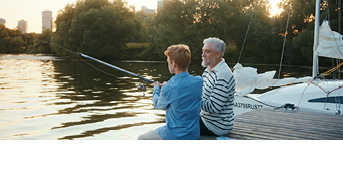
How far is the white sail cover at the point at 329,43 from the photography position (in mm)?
8070

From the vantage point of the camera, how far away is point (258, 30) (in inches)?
1128

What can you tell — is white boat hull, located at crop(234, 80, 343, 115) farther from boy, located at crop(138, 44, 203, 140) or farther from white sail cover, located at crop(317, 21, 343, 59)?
boy, located at crop(138, 44, 203, 140)

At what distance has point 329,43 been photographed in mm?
8164

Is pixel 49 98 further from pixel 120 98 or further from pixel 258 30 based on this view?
pixel 258 30

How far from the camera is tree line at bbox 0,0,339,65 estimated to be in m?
28.6

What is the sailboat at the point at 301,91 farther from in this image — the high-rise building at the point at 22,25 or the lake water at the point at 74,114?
the high-rise building at the point at 22,25

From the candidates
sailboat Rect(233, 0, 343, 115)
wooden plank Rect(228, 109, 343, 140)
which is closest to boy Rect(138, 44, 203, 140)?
wooden plank Rect(228, 109, 343, 140)

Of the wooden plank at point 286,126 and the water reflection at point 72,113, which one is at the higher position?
the wooden plank at point 286,126

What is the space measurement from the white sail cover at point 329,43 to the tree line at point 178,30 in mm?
19505

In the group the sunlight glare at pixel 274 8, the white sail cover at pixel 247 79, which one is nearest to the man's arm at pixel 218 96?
the white sail cover at pixel 247 79

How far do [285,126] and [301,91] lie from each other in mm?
2747

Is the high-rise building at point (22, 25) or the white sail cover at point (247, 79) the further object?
the high-rise building at point (22, 25)

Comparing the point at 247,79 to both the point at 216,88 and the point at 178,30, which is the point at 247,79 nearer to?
the point at 216,88
